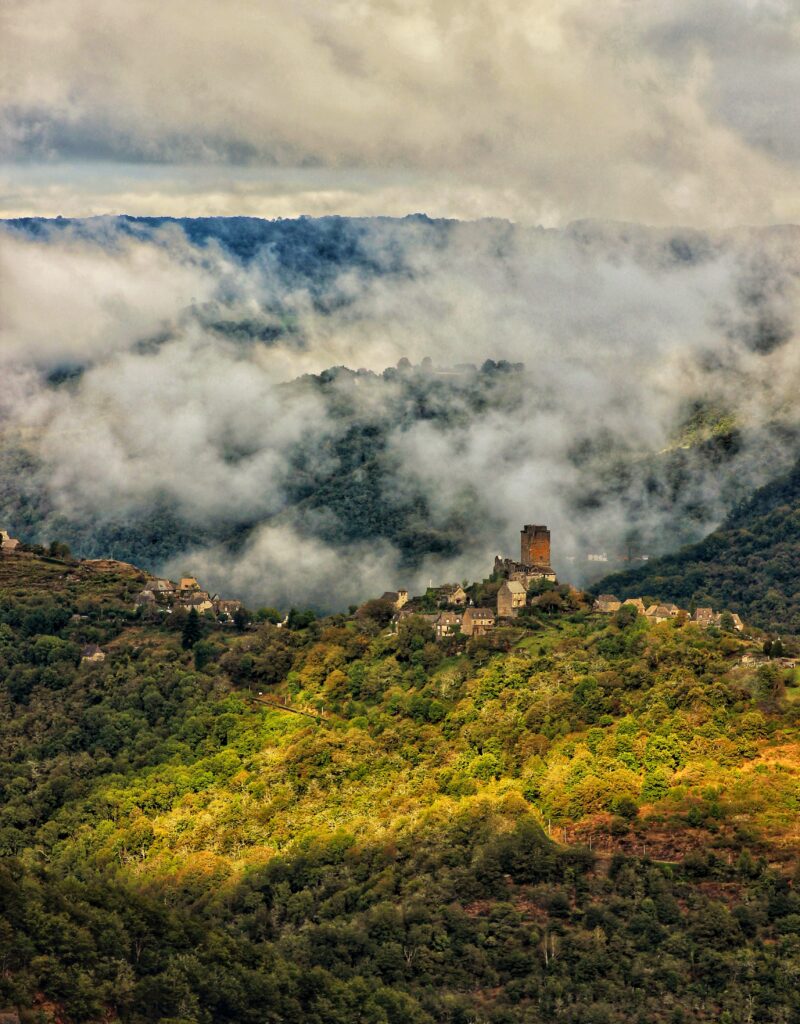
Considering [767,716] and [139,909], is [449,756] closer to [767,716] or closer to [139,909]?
[767,716]

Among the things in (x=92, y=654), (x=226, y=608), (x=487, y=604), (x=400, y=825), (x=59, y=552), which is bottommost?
(x=400, y=825)

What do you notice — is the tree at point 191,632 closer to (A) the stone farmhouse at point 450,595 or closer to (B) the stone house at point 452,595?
(A) the stone farmhouse at point 450,595

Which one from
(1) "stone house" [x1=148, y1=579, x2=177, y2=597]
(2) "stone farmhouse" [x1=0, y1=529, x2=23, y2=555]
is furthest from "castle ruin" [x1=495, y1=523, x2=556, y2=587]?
(2) "stone farmhouse" [x1=0, y1=529, x2=23, y2=555]

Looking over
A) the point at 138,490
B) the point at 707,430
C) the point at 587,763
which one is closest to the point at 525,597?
the point at 587,763

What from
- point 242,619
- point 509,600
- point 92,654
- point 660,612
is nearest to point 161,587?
point 242,619

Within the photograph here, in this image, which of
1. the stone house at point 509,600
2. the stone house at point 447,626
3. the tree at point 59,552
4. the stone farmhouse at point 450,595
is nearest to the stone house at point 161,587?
the tree at point 59,552

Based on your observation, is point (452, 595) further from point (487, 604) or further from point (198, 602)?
point (198, 602)
